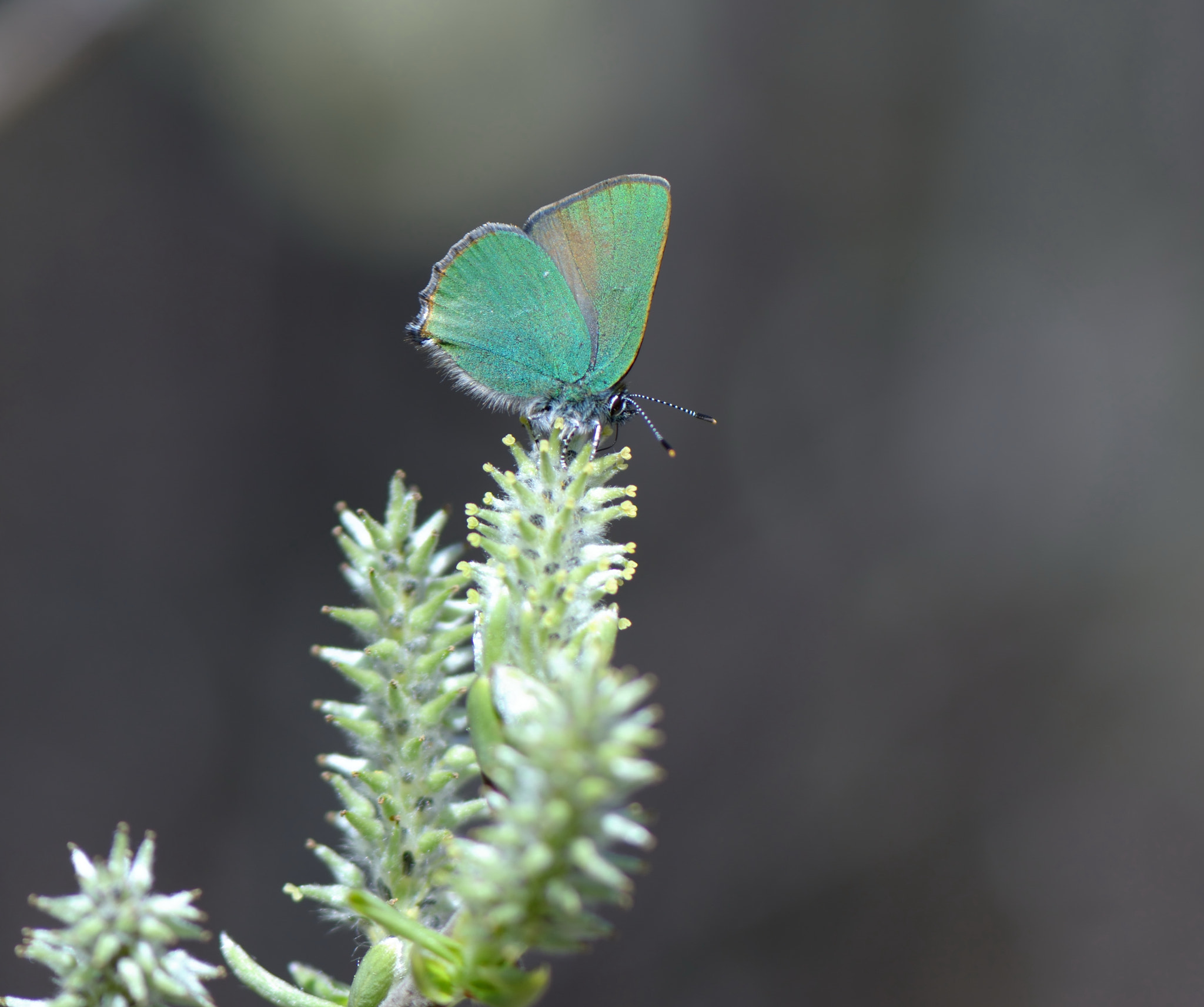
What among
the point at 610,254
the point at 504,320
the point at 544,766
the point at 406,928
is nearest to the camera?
the point at 544,766

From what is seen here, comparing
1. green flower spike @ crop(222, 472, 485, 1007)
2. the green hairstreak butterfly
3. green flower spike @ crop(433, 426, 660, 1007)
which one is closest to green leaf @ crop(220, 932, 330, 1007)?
green flower spike @ crop(222, 472, 485, 1007)

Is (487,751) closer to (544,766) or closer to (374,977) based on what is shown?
(544,766)

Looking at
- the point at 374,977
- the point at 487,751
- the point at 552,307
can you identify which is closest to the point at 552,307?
the point at 552,307

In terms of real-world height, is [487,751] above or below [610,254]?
below

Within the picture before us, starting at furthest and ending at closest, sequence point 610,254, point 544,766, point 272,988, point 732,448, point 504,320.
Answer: point 732,448, point 504,320, point 610,254, point 272,988, point 544,766

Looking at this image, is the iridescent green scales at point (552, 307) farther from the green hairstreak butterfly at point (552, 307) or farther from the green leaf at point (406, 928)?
the green leaf at point (406, 928)

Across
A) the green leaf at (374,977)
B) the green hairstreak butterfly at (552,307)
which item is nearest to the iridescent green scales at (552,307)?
the green hairstreak butterfly at (552,307)

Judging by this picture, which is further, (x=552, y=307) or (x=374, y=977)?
(x=552, y=307)
